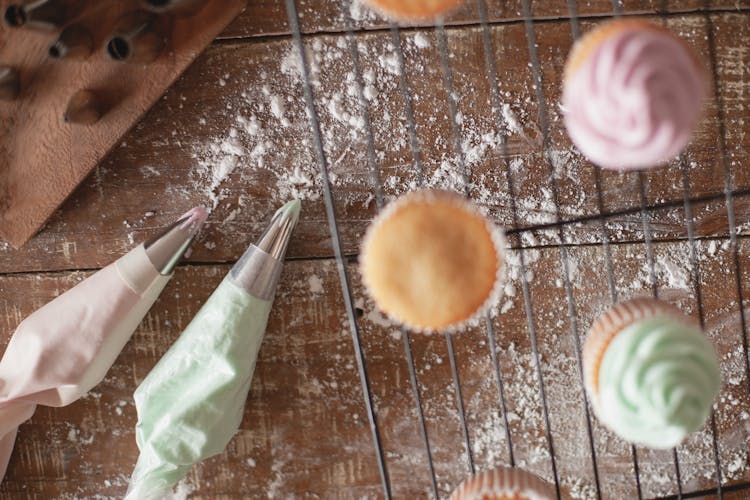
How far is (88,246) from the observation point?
101cm

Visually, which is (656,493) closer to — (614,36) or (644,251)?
(644,251)

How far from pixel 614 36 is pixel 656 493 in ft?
2.33

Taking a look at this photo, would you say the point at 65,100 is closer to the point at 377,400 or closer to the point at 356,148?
the point at 356,148

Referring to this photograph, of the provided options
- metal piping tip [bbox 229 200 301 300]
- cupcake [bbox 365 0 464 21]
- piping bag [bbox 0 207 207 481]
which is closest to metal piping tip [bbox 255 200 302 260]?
metal piping tip [bbox 229 200 301 300]

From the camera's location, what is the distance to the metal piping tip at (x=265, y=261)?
91cm

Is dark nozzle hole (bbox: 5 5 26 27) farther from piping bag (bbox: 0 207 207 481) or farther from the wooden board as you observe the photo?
piping bag (bbox: 0 207 207 481)

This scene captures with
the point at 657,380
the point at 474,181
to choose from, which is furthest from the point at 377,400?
the point at 657,380

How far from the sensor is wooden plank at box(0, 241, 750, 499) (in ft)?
3.27

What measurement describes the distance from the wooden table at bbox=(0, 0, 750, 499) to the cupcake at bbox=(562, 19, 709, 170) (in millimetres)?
372

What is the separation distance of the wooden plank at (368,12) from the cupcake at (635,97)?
1.25 feet

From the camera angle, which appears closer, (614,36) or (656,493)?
(614,36)

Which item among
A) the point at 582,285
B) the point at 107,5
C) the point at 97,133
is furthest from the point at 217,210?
the point at 582,285

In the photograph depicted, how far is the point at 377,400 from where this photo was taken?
1021 mm

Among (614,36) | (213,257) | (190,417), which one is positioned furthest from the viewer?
(213,257)
